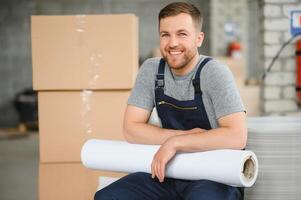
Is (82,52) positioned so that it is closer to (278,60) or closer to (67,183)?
(67,183)

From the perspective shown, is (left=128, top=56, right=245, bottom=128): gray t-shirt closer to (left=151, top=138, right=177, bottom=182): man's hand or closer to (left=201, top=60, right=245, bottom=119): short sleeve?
(left=201, top=60, right=245, bottom=119): short sleeve

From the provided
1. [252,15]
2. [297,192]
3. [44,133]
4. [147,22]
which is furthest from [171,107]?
[252,15]

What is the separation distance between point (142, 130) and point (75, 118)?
2.03 feet

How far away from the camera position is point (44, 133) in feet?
7.77

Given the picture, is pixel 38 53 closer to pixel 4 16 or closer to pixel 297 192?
pixel 297 192

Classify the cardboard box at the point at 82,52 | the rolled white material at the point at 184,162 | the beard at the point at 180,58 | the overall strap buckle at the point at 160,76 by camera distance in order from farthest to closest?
the cardboard box at the point at 82,52 → the overall strap buckle at the point at 160,76 → the beard at the point at 180,58 → the rolled white material at the point at 184,162

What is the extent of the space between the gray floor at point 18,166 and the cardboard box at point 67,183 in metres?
1.53

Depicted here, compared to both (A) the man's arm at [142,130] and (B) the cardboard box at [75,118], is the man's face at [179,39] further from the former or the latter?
(B) the cardboard box at [75,118]

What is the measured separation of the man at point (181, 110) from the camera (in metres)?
1.66

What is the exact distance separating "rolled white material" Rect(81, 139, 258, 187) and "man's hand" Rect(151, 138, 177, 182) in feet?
0.13

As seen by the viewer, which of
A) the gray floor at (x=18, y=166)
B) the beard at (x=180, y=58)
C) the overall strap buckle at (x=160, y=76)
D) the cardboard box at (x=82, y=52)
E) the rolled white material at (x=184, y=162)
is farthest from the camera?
the gray floor at (x=18, y=166)

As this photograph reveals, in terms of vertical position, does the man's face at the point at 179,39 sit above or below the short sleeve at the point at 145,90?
above

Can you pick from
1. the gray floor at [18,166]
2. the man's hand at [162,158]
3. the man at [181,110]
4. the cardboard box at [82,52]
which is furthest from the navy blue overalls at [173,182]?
the gray floor at [18,166]

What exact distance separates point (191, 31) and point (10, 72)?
6867 millimetres
